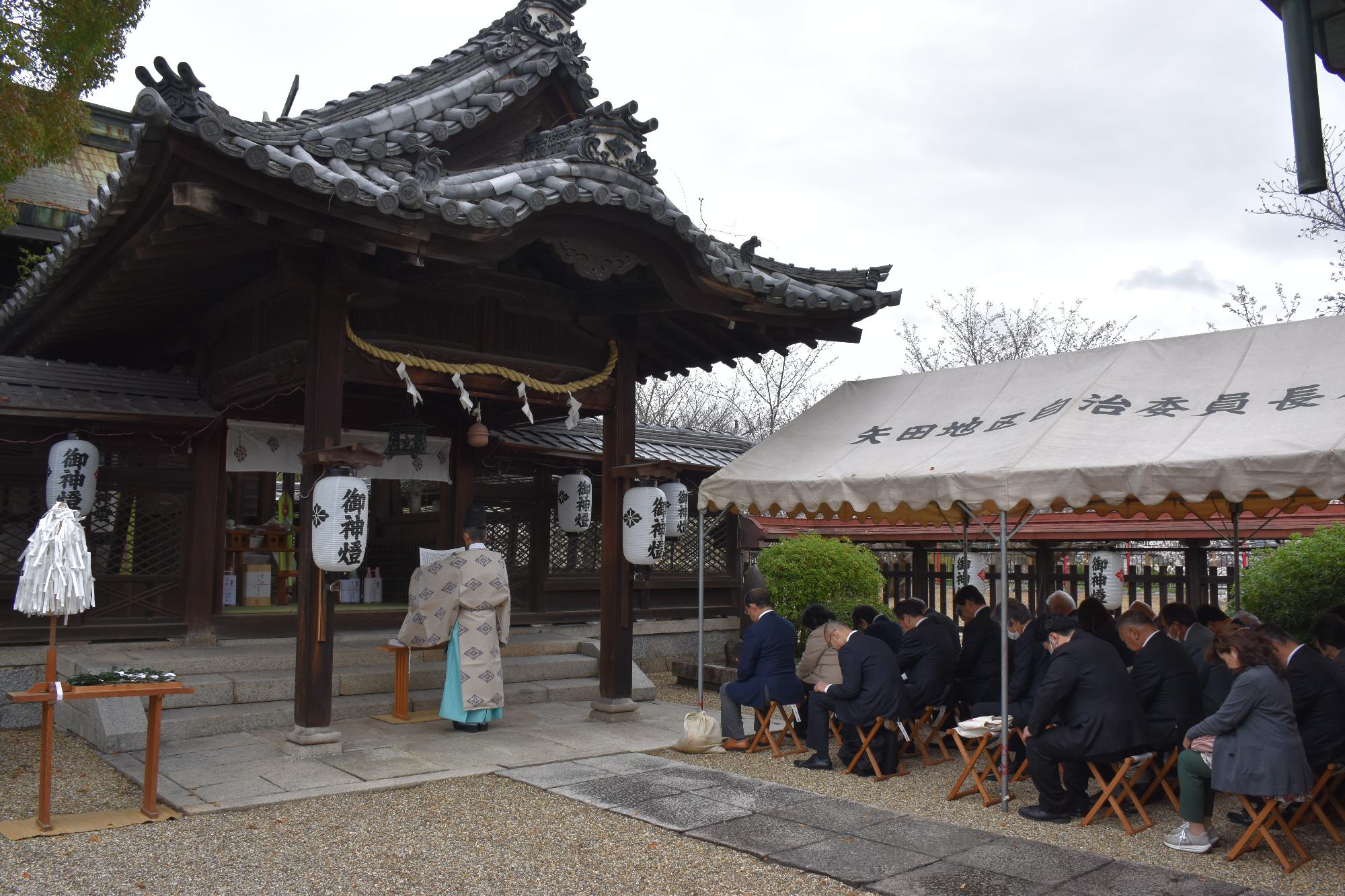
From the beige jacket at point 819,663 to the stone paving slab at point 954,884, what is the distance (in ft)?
8.38

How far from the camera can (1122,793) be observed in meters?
6.16

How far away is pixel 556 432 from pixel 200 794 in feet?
22.5

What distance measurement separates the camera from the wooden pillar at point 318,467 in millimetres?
7488

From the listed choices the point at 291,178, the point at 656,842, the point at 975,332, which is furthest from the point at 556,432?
the point at 975,332

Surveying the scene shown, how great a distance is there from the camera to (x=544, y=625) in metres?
12.5

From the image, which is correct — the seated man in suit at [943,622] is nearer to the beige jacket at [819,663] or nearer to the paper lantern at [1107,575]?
the beige jacket at [819,663]

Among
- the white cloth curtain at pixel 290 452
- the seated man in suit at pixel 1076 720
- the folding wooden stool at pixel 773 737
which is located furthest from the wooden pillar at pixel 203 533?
the seated man in suit at pixel 1076 720

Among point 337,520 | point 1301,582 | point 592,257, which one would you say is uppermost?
point 592,257

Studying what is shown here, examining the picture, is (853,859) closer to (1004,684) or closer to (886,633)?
(1004,684)

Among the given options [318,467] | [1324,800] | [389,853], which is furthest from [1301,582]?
[318,467]

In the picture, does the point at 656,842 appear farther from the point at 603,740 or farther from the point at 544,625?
the point at 544,625

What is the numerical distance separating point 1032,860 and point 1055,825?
826 mm

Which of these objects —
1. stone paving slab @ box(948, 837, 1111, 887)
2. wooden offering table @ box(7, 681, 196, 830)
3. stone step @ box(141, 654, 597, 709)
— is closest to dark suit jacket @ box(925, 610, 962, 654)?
stone paving slab @ box(948, 837, 1111, 887)

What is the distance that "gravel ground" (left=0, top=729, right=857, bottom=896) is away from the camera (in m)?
5.05
